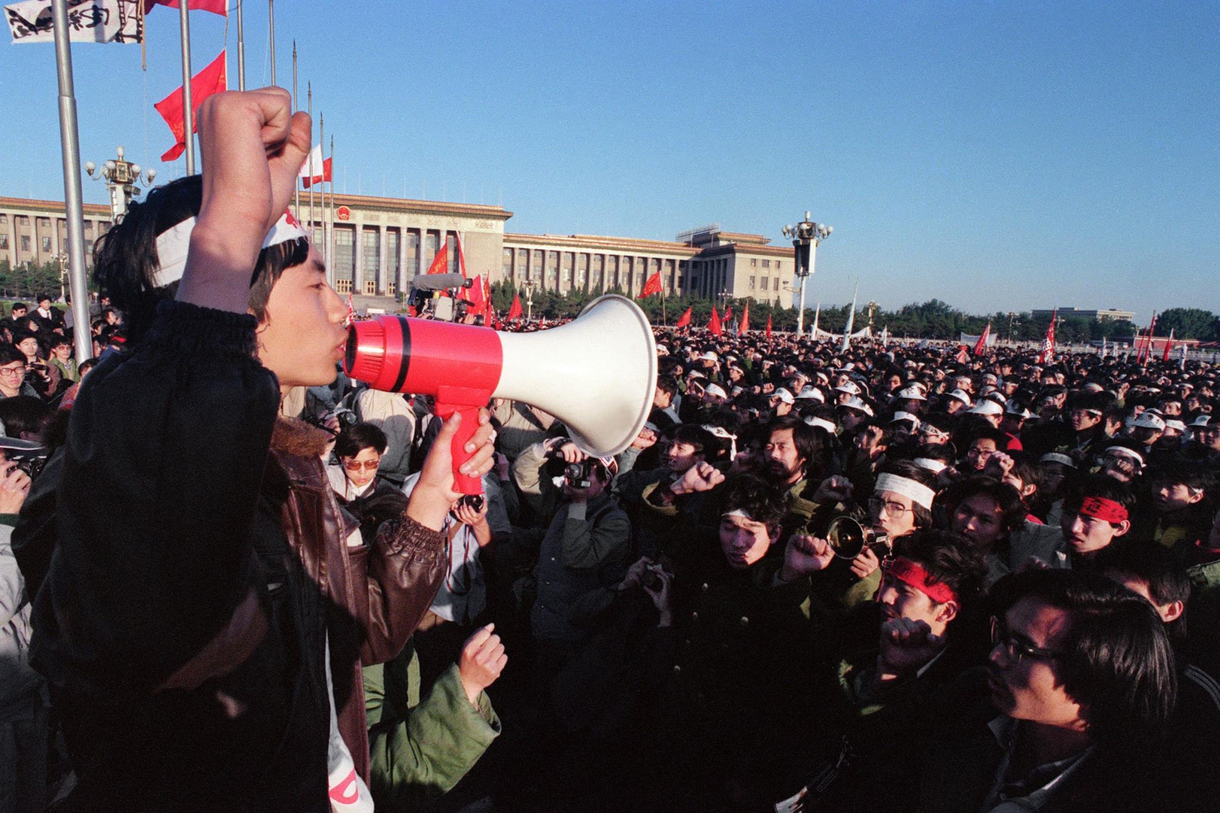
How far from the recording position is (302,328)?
114cm

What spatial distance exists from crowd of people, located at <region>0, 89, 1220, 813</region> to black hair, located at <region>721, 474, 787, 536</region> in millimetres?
18

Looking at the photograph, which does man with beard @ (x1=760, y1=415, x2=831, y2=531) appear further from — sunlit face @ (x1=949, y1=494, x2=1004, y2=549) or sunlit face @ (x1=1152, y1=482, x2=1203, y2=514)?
sunlit face @ (x1=1152, y1=482, x2=1203, y2=514)

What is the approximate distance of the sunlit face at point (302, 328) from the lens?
1.10 meters

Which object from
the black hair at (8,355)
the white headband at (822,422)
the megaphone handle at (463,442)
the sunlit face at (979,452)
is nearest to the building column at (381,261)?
the black hair at (8,355)

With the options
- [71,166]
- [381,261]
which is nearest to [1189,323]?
[381,261]

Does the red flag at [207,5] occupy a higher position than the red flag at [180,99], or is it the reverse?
the red flag at [207,5]

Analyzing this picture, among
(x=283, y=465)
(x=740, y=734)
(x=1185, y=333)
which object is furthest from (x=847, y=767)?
(x=1185, y=333)

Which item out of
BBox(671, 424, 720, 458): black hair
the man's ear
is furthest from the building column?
the man's ear

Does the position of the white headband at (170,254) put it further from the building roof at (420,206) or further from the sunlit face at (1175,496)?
the building roof at (420,206)

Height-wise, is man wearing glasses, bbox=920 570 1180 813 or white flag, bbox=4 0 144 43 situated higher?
white flag, bbox=4 0 144 43

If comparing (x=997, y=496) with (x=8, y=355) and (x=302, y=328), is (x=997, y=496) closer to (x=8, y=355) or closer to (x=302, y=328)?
(x=302, y=328)

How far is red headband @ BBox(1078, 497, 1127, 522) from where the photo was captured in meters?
3.57

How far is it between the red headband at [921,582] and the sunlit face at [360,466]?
2.96 metres

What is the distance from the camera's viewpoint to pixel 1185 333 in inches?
2269
